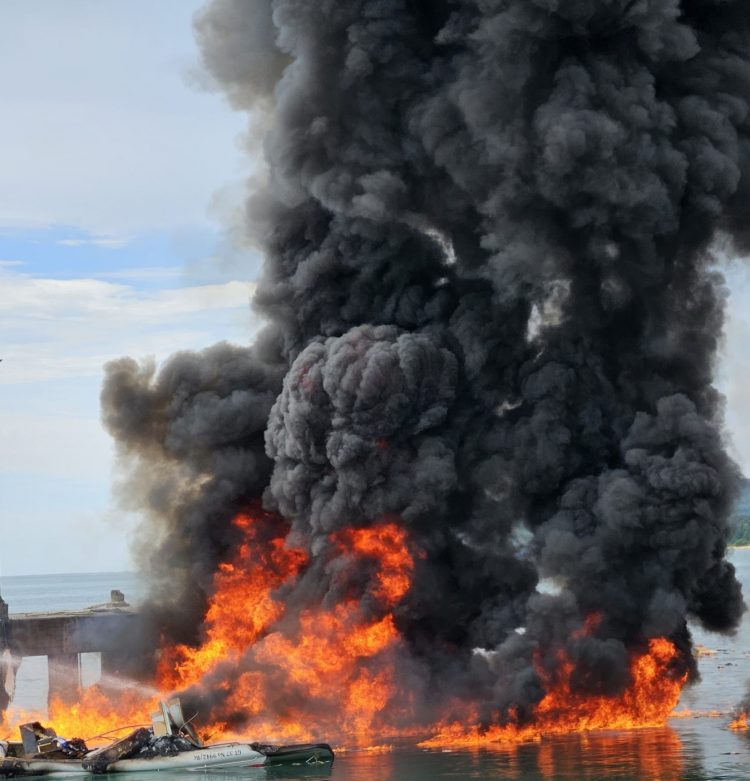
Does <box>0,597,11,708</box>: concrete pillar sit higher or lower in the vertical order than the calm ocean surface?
higher

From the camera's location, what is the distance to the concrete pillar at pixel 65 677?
9012 cm

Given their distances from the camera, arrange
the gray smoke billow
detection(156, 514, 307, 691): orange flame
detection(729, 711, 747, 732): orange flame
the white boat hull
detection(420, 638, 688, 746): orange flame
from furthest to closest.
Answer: detection(156, 514, 307, 691): orange flame < detection(729, 711, 747, 732): orange flame < the gray smoke billow < detection(420, 638, 688, 746): orange flame < the white boat hull

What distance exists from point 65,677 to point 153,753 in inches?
858

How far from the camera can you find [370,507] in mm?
76438

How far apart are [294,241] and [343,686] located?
23.6 m

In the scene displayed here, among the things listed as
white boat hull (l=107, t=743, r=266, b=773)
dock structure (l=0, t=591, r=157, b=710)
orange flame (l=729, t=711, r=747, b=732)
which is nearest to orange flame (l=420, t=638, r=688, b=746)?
orange flame (l=729, t=711, r=747, b=732)

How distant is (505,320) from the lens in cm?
7906

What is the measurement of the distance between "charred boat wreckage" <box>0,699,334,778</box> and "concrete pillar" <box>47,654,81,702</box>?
57.3 feet

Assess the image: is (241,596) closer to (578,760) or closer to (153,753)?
(153,753)

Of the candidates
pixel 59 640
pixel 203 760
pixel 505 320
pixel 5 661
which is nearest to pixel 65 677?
pixel 59 640

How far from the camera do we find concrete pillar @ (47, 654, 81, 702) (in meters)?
90.1

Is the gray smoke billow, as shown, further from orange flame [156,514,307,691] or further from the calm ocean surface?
the calm ocean surface

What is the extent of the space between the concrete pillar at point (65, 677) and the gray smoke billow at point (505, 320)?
11981 millimetres

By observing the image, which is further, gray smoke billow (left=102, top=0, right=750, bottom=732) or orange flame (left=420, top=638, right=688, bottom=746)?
gray smoke billow (left=102, top=0, right=750, bottom=732)
